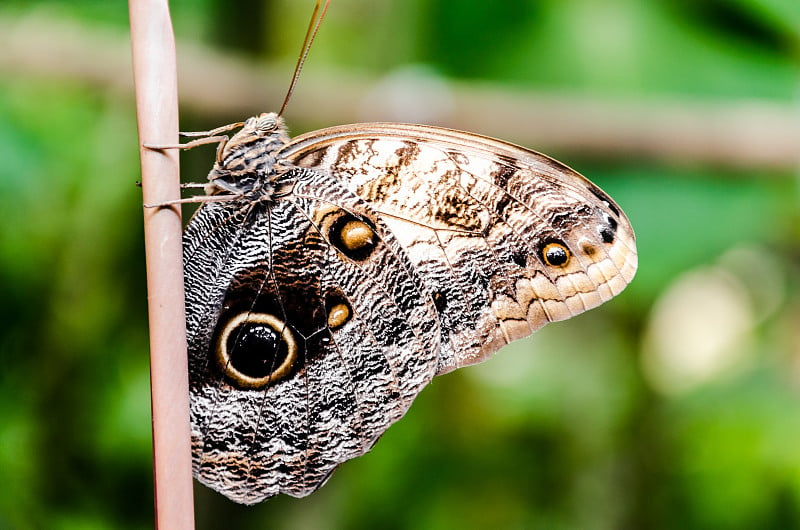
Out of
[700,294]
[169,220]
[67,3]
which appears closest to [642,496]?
[700,294]

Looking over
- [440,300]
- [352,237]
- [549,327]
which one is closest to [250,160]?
[352,237]

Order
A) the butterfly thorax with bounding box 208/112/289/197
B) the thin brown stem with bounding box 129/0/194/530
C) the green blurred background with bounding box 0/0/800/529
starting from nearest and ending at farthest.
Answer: the thin brown stem with bounding box 129/0/194/530
the butterfly thorax with bounding box 208/112/289/197
the green blurred background with bounding box 0/0/800/529

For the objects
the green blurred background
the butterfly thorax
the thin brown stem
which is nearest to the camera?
the thin brown stem

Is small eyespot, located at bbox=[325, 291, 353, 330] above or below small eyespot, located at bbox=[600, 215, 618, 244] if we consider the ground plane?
below

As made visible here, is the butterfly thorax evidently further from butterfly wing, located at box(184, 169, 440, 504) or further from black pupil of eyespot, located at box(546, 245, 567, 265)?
black pupil of eyespot, located at box(546, 245, 567, 265)

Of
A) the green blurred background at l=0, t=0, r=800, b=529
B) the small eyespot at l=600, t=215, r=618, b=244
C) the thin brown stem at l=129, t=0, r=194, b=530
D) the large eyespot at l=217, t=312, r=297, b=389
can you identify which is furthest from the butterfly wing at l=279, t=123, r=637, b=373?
the green blurred background at l=0, t=0, r=800, b=529

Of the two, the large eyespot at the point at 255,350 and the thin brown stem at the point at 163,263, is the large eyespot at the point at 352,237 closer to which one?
the large eyespot at the point at 255,350

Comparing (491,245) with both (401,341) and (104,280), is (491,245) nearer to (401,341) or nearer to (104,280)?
(401,341)
